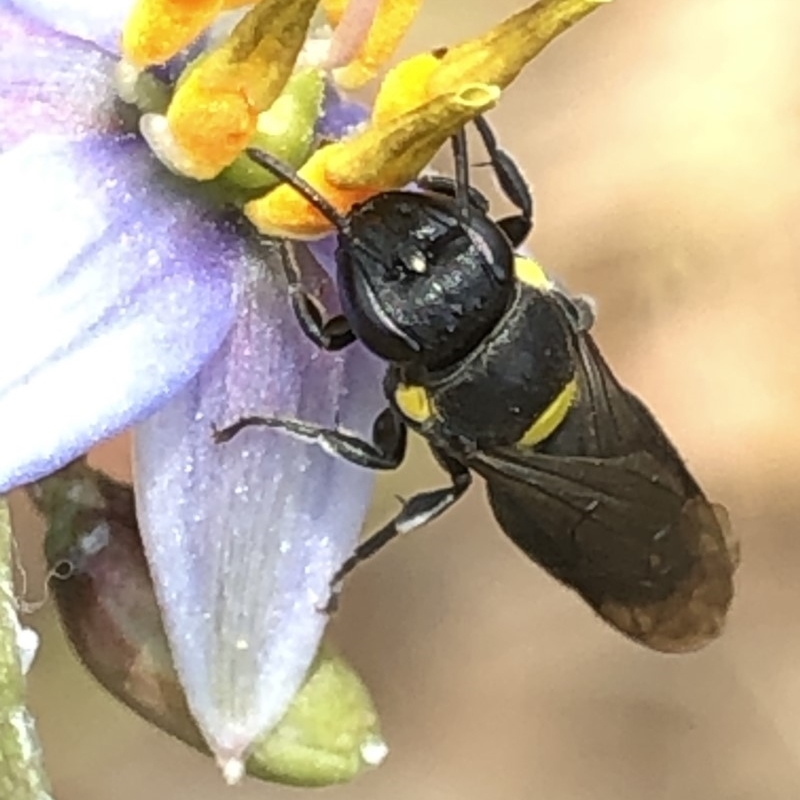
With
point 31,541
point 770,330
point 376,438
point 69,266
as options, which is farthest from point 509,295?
point 770,330

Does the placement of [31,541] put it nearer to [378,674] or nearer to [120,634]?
[120,634]

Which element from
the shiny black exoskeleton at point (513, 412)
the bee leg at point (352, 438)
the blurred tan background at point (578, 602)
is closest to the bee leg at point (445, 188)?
the shiny black exoskeleton at point (513, 412)

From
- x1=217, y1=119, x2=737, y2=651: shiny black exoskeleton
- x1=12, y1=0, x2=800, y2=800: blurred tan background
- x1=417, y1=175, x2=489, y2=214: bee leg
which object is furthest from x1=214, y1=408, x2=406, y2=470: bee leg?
x1=12, y1=0, x2=800, y2=800: blurred tan background

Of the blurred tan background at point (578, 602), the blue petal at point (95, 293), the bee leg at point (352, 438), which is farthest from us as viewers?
the blurred tan background at point (578, 602)

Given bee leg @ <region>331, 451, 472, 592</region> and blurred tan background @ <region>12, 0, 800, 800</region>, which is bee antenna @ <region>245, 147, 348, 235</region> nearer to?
bee leg @ <region>331, 451, 472, 592</region>

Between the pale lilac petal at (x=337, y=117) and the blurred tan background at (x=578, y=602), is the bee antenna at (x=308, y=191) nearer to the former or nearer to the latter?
the pale lilac petal at (x=337, y=117)

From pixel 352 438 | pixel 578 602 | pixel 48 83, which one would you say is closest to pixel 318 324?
pixel 352 438

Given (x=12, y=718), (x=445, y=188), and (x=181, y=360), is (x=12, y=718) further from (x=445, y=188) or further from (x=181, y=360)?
(x=445, y=188)
